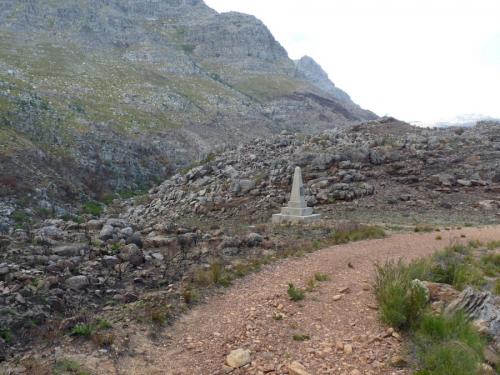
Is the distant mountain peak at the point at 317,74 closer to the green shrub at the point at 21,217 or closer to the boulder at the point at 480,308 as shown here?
the green shrub at the point at 21,217

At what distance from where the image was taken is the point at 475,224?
1812cm

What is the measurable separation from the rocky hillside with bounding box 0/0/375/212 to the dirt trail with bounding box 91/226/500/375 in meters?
17.1

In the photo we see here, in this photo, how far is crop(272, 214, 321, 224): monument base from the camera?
17641mm

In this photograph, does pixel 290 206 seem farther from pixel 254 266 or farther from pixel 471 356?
pixel 471 356

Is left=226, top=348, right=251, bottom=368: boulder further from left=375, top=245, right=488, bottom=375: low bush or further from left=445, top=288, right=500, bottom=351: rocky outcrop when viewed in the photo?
left=445, top=288, right=500, bottom=351: rocky outcrop

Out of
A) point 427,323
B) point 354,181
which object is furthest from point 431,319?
point 354,181

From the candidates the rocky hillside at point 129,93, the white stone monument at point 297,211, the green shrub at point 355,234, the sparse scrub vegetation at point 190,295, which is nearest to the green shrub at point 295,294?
the sparse scrub vegetation at point 190,295

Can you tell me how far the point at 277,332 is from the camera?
281 inches

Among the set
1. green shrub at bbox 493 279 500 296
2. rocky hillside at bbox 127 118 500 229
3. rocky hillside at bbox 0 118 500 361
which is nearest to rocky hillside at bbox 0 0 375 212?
rocky hillside at bbox 0 118 500 361

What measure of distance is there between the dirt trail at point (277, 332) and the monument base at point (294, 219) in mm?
7226

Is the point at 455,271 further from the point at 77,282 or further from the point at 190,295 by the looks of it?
the point at 77,282

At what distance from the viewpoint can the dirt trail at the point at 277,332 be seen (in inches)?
243

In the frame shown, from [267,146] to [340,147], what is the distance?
5704mm

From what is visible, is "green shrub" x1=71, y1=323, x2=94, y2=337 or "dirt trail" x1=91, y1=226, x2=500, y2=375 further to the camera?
→ "green shrub" x1=71, y1=323, x2=94, y2=337
